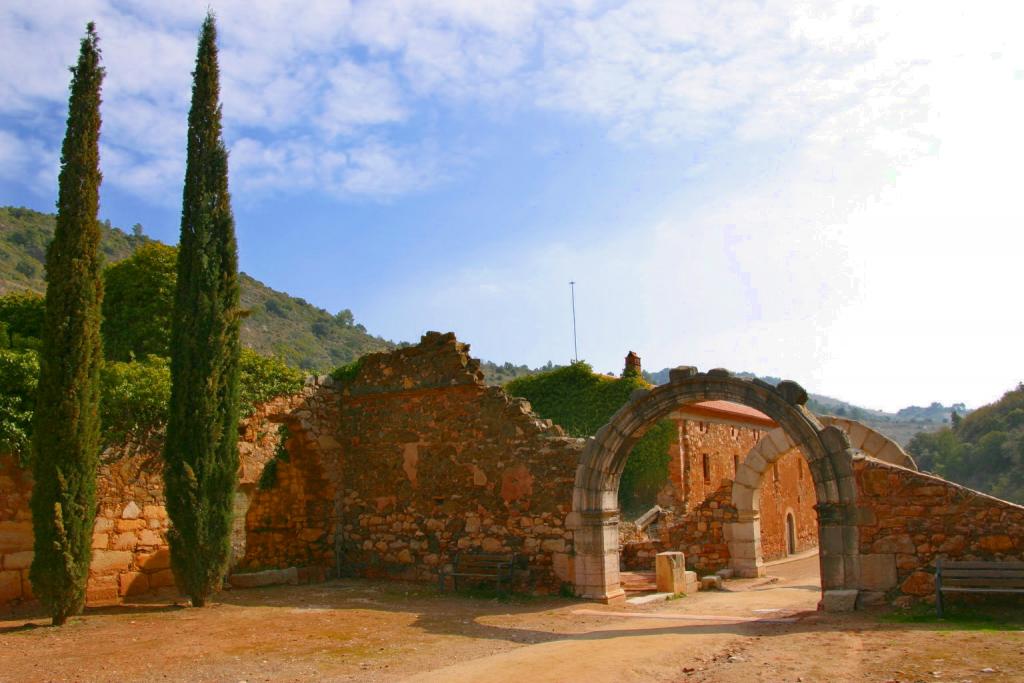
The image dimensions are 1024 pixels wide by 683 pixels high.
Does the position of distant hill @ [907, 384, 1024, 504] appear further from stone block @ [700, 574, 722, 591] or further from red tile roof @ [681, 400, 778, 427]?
stone block @ [700, 574, 722, 591]

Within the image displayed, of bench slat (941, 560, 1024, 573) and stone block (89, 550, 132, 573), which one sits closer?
bench slat (941, 560, 1024, 573)

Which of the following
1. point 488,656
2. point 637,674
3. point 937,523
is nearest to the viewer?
point 637,674

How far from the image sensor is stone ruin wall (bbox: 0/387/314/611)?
10.3m

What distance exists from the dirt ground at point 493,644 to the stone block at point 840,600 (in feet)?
0.65

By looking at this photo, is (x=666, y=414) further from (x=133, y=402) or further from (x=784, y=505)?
(x=784, y=505)

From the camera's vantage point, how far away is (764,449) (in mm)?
16625

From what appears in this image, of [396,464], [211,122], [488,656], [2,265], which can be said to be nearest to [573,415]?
[396,464]

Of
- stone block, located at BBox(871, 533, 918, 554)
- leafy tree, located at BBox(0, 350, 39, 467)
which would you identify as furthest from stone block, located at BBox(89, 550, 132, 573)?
stone block, located at BBox(871, 533, 918, 554)

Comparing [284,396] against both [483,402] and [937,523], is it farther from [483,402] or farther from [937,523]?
[937,523]

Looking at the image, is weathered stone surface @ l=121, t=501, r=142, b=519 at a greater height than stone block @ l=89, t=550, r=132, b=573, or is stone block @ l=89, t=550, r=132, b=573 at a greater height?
weathered stone surface @ l=121, t=501, r=142, b=519

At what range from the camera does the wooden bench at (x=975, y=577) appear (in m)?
8.86

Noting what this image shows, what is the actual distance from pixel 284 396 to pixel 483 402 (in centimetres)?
353

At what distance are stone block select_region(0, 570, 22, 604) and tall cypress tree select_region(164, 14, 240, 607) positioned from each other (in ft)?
5.90

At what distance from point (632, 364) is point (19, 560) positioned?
16.6 meters
